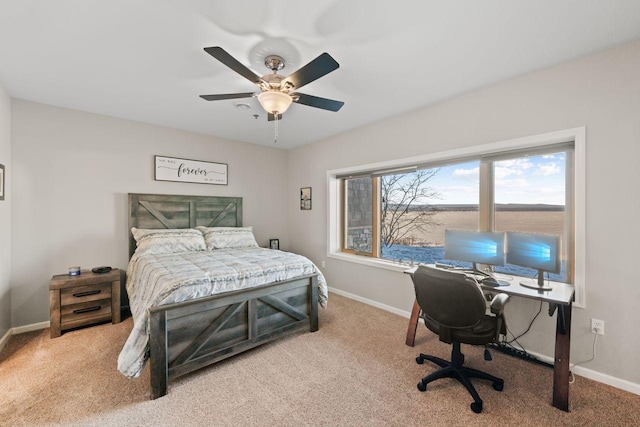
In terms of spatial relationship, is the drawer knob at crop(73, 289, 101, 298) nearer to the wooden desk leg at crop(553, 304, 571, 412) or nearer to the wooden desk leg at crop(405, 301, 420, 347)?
the wooden desk leg at crop(405, 301, 420, 347)

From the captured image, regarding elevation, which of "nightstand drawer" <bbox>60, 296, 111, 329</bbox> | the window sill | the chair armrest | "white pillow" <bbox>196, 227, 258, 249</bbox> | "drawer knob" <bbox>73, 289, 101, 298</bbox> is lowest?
"nightstand drawer" <bbox>60, 296, 111, 329</bbox>

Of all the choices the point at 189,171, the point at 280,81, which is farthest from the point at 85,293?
the point at 280,81

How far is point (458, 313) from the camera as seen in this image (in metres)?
1.85

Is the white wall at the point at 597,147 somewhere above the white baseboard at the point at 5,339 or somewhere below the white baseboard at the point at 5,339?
above

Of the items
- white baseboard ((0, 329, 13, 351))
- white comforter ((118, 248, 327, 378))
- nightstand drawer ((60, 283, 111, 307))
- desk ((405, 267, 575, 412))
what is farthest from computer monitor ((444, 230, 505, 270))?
white baseboard ((0, 329, 13, 351))

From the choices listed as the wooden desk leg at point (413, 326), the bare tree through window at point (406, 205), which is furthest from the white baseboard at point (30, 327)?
the bare tree through window at point (406, 205)

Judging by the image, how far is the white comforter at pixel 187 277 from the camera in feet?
6.50

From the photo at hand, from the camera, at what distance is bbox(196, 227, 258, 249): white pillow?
152 inches

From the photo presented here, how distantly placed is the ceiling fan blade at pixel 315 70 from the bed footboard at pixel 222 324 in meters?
1.84

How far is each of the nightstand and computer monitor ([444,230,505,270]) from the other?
378cm

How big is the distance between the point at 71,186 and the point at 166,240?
1.26 m

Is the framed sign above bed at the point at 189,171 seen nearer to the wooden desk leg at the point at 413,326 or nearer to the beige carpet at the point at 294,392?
the beige carpet at the point at 294,392

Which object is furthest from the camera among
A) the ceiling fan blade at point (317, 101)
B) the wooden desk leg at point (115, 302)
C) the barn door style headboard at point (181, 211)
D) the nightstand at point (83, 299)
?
the barn door style headboard at point (181, 211)

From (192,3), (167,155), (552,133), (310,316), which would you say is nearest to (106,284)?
(167,155)
